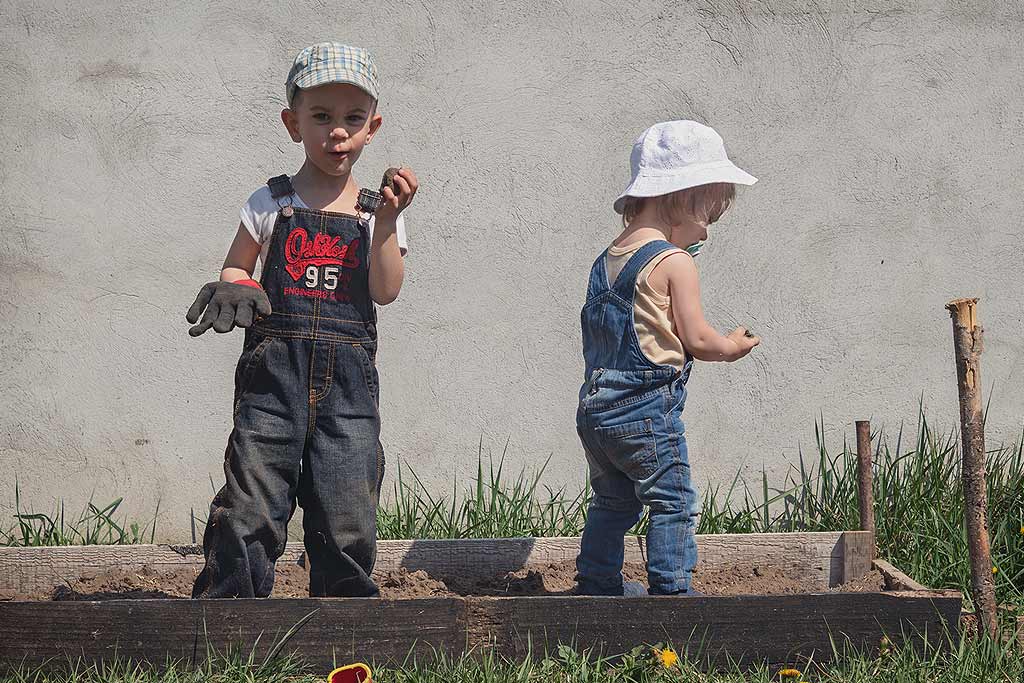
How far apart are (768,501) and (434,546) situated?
1320 mm

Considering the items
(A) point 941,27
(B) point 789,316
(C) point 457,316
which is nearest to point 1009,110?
(A) point 941,27

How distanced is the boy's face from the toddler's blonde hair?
825 millimetres

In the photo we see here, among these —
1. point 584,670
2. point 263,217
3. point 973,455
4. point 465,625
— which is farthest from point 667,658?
point 263,217

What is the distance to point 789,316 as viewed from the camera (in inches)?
173

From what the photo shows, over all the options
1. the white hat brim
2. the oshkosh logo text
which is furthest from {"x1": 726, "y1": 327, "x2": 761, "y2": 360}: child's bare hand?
the oshkosh logo text

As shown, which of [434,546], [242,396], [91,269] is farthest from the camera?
[91,269]

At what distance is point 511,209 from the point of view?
434cm

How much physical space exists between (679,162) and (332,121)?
3.24 feet

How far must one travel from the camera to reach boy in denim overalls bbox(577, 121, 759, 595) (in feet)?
10.3

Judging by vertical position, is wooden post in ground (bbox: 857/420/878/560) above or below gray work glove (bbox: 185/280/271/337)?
below

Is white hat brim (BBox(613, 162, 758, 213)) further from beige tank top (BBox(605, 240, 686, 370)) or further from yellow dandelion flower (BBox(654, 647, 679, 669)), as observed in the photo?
yellow dandelion flower (BBox(654, 647, 679, 669))

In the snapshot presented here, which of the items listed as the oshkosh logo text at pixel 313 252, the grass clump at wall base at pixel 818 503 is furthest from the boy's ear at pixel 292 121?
the grass clump at wall base at pixel 818 503

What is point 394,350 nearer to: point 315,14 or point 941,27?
point 315,14

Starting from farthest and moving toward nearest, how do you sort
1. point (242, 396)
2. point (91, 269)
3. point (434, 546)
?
1. point (91, 269)
2. point (434, 546)
3. point (242, 396)
